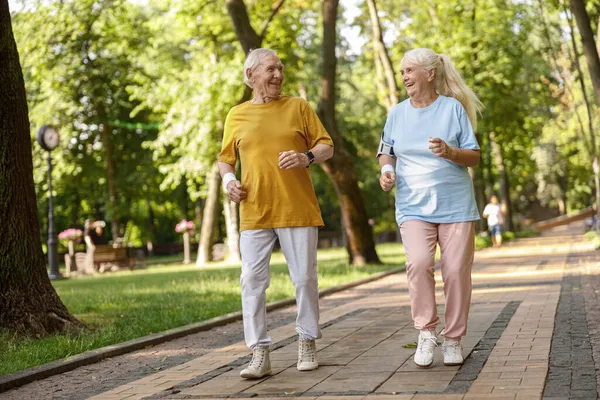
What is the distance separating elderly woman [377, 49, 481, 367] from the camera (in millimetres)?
6113

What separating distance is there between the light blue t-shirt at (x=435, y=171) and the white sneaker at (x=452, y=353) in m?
0.78

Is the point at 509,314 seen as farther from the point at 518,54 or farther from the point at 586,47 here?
the point at 518,54

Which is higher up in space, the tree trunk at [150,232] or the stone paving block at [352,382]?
the tree trunk at [150,232]

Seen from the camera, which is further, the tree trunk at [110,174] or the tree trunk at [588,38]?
the tree trunk at [110,174]

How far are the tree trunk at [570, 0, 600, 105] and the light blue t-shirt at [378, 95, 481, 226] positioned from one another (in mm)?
9521

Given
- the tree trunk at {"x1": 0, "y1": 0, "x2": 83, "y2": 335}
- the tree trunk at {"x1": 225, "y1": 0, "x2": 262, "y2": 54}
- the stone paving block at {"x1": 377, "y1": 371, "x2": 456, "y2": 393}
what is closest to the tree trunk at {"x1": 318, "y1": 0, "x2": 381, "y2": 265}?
the tree trunk at {"x1": 225, "y1": 0, "x2": 262, "y2": 54}

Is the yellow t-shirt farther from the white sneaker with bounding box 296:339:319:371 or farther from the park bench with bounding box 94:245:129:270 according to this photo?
the park bench with bounding box 94:245:129:270

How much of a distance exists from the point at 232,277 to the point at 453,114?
1270 centimetres

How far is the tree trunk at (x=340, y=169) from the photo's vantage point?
20547 millimetres

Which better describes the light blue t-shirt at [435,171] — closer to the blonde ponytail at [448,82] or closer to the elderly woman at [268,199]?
the blonde ponytail at [448,82]

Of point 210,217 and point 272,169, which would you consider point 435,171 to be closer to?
point 272,169

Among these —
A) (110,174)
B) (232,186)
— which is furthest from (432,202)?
(110,174)

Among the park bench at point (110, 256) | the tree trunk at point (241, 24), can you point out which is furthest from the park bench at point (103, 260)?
the tree trunk at point (241, 24)

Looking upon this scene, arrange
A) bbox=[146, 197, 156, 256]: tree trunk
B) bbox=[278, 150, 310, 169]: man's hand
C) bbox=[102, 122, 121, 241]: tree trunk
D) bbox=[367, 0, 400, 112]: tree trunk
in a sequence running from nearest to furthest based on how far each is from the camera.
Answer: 1. bbox=[278, 150, 310, 169]: man's hand
2. bbox=[367, 0, 400, 112]: tree trunk
3. bbox=[102, 122, 121, 241]: tree trunk
4. bbox=[146, 197, 156, 256]: tree trunk
